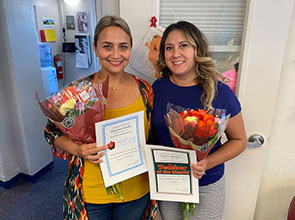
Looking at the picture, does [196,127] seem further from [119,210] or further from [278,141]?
[278,141]

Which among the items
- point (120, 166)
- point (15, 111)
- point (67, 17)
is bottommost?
point (15, 111)

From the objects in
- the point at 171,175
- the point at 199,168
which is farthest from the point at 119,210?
the point at 199,168

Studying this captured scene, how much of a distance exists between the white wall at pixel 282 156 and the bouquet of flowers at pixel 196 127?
1.91ft

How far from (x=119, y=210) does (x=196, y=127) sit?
0.63 m

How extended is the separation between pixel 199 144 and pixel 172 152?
118 mm

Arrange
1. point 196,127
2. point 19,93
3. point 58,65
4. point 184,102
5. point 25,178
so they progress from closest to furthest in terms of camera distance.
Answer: point 196,127
point 184,102
point 19,93
point 25,178
point 58,65

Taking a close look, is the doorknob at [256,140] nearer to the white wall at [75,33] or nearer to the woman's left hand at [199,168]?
the woman's left hand at [199,168]

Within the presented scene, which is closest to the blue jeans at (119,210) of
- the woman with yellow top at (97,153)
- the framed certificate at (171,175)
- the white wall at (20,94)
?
the woman with yellow top at (97,153)

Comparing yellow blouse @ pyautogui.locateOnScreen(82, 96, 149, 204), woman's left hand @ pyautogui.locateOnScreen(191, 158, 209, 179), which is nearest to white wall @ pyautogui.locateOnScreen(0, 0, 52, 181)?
yellow blouse @ pyautogui.locateOnScreen(82, 96, 149, 204)

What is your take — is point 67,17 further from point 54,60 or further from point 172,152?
point 172,152

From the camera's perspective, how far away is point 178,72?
3.29 feet

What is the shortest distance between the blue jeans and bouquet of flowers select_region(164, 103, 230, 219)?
449 mm

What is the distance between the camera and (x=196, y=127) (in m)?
0.76

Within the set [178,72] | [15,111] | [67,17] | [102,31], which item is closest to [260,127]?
[178,72]
